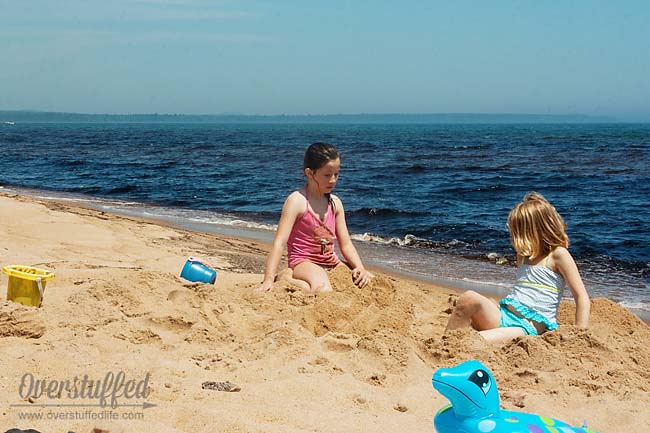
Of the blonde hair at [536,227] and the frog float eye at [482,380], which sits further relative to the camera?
the blonde hair at [536,227]

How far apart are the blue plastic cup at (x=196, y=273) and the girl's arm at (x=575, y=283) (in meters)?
2.70

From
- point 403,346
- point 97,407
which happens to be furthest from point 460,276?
point 97,407

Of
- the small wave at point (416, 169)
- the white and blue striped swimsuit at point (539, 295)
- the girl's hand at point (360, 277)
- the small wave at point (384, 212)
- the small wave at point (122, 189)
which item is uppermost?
the white and blue striped swimsuit at point (539, 295)

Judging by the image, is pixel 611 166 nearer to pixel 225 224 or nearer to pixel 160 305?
pixel 225 224

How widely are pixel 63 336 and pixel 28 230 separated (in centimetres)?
482

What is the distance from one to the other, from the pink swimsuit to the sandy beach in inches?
8.9

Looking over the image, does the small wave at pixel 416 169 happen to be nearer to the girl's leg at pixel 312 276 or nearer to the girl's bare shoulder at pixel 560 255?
the girl's leg at pixel 312 276

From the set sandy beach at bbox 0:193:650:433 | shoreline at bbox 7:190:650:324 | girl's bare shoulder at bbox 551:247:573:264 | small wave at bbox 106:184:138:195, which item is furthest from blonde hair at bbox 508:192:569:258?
small wave at bbox 106:184:138:195

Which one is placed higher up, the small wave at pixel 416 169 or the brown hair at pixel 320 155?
the brown hair at pixel 320 155

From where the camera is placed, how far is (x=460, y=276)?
834 centimetres

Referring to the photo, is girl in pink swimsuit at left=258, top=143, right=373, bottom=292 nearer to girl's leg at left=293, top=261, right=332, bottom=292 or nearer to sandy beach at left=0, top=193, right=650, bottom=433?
girl's leg at left=293, top=261, right=332, bottom=292

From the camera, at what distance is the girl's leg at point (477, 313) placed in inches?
179

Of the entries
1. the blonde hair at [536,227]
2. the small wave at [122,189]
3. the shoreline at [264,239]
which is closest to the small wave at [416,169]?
the small wave at [122,189]

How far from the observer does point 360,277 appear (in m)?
5.66
